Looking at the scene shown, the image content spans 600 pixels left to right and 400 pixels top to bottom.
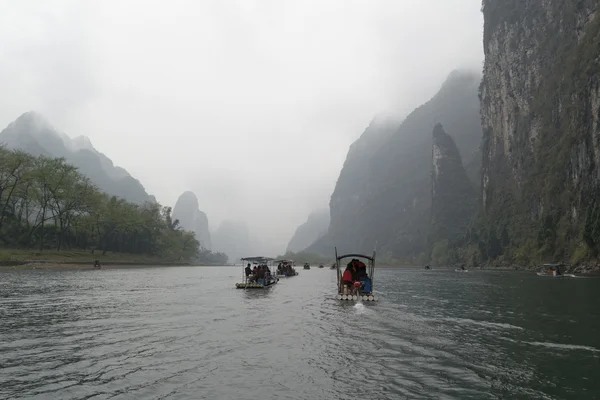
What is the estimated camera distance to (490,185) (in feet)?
616

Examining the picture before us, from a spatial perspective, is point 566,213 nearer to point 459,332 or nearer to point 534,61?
point 534,61

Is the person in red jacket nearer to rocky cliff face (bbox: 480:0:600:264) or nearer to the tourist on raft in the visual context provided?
the tourist on raft

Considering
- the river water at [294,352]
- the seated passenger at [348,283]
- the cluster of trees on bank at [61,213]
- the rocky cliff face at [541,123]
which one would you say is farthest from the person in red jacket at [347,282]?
the rocky cliff face at [541,123]

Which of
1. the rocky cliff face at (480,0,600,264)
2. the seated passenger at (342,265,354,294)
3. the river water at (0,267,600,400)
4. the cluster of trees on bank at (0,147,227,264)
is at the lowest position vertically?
the river water at (0,267,600,400)

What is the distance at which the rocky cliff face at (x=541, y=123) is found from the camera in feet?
335

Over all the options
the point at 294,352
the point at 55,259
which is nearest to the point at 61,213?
the point at 55,259

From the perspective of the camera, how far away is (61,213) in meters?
98.6

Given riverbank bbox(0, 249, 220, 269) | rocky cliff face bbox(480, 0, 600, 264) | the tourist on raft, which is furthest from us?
rocky cliff face bbox(480, 0, 600, 264)

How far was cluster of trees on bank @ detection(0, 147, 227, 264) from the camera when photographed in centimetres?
8969

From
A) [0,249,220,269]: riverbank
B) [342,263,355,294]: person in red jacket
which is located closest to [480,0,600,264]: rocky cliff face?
[342,263,355,294]: person in red jacket

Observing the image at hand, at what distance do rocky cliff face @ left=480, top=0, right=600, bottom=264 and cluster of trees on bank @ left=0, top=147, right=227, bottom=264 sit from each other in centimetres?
11873

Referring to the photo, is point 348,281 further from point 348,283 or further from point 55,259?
point 55,259

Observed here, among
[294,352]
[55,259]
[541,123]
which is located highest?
[541,123]

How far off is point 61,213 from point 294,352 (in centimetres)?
9957
